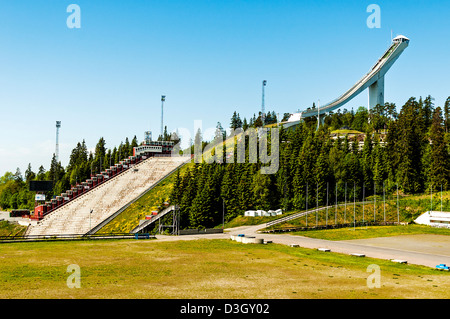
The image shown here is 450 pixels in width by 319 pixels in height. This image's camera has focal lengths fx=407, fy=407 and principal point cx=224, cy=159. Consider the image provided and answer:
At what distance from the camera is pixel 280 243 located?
52.6 m

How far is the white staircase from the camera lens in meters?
86.6

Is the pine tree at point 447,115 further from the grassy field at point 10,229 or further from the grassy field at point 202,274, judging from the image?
the grassy field at point 10,229

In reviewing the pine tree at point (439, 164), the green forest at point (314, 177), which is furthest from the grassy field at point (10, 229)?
A: the pine tree at point (439, 164)

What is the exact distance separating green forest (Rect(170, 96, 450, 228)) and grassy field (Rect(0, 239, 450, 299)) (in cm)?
4568

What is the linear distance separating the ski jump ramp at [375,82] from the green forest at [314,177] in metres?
63.0

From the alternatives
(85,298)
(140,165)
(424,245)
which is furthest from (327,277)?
(140,165)

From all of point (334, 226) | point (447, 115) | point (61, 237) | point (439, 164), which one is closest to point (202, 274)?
point (61, 237)

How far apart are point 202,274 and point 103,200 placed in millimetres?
74332

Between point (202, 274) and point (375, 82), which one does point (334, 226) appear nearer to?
point (202, 274)

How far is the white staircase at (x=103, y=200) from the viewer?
86.6 metres

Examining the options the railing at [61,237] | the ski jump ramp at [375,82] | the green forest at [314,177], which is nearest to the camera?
the railing at [61,237]

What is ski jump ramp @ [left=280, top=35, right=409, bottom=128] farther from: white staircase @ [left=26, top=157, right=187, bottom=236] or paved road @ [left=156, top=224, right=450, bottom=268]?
paved road @ [left=156, top=224, right=450, bottom=268]

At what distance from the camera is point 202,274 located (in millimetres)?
31750
